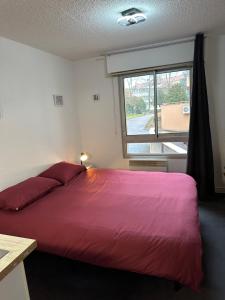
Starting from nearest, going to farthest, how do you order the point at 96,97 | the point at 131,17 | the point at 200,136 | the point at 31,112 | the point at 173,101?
the point at 131,17, the point at 31,112, the point at 200,136, the point at 173,101, the point at 96,97

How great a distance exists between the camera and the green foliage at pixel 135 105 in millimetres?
3730

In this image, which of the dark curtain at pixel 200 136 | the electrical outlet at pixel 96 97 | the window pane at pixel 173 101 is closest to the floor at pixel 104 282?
the dark curtain at pixel 200 136

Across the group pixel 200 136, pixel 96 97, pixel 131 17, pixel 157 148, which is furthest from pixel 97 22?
pixel 157 148

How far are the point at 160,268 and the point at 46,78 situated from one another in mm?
2851

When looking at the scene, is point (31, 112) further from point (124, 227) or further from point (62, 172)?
point (124, 227)

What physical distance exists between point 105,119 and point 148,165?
110cm

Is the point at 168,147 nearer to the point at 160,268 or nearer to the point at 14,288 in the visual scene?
the point at 160,268

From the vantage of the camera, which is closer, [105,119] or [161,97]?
[161,97]

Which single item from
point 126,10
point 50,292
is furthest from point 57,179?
point 126,10

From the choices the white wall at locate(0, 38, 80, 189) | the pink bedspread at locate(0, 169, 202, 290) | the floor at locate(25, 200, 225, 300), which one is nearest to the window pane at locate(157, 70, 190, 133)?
the pink bedspread at locate(0, 169, 202, 290)

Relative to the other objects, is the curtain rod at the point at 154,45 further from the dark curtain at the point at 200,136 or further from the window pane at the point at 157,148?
the window pane at the point at 157,148

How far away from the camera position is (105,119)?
3943mm

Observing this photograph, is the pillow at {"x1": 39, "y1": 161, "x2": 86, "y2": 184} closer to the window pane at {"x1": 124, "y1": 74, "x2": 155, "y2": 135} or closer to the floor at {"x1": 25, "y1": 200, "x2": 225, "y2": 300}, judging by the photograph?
the floor at {"x1": 25, "y1": 200, "x2": 225, "y2": 300}

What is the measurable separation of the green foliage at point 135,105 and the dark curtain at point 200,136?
845 millimetres
